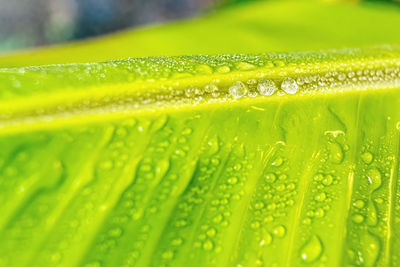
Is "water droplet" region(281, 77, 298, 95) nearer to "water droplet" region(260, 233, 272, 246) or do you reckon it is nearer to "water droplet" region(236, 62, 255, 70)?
"water droplet" region(236, 62, 255, 70)

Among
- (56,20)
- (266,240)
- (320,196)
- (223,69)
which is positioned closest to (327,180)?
(320,196)

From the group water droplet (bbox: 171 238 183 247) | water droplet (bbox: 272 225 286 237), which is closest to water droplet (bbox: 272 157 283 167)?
water droplet (bbox: 272 225 286 237)

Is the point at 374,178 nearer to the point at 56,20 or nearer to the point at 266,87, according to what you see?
the point at 266,87

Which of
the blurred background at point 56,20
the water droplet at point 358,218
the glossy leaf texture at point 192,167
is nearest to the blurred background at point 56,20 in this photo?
the blurred background at point 56,20

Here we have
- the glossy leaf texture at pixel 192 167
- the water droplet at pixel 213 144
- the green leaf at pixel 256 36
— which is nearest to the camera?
the glossy leaf texture at pixel 192 167

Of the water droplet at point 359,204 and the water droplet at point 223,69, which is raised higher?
the water droplet at point 223,69

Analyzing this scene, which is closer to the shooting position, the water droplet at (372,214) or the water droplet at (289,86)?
the water droplet at (372,214)

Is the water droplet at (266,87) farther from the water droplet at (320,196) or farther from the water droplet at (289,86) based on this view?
the water droplet at (320,196)
